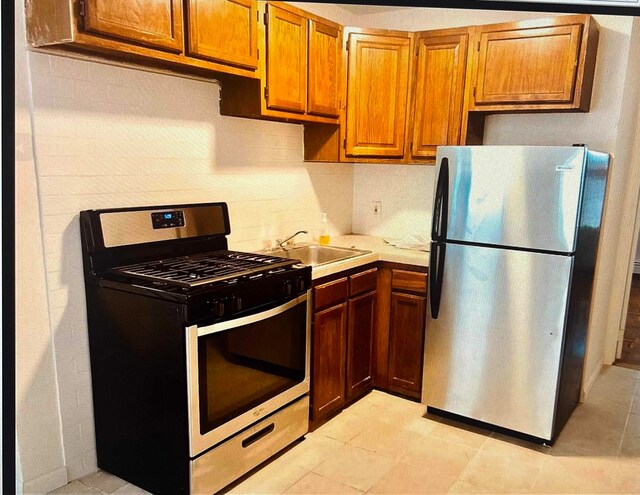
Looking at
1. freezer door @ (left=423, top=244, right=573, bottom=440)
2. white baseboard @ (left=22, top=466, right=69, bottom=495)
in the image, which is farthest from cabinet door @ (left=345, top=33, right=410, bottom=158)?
white baseboard @ (left=22, top=466, right=69, bottom=495)

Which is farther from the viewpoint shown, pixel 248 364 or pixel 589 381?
pixel 589 381

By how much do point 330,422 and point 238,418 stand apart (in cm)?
79

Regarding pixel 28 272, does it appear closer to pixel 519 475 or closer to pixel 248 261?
pixel 248 261

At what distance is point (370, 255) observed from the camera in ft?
9.78

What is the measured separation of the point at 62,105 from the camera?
2031mm

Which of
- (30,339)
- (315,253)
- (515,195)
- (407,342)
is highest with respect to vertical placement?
(515,195)

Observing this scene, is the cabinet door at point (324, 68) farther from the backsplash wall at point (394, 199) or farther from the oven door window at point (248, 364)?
the oven door window at point (248, 364)

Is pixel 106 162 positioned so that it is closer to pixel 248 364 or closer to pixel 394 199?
pixel 248 364

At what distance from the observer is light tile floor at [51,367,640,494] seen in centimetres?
226

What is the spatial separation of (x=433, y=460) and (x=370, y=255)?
114cm

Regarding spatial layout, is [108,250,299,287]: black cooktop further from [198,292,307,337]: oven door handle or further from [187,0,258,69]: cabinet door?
[187,0,258,69]: cabinet door

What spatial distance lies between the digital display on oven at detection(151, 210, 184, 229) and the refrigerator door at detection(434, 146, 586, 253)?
1349 millimetres

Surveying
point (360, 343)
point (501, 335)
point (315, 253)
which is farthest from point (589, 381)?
point (315, 253)

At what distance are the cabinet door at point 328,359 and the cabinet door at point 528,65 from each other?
1.50 metres
